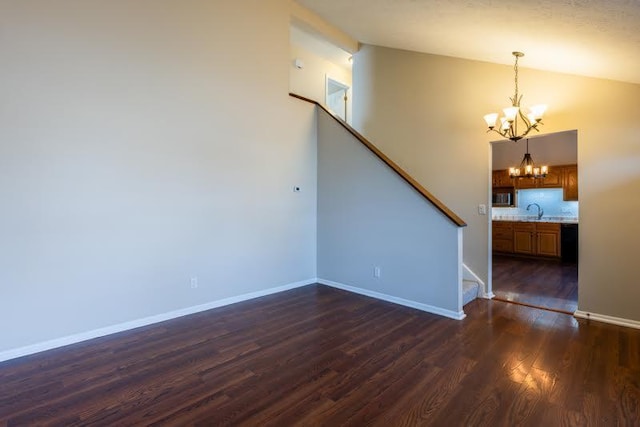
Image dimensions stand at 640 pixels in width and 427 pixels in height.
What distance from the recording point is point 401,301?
3.72 meters

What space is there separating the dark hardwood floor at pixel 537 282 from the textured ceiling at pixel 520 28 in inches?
102

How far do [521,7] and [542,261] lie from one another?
587cm

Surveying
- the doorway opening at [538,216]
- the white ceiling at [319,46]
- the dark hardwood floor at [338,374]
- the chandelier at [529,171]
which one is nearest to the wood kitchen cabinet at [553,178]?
the doorway opening at [538,216]

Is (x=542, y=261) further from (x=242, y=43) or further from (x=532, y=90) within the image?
(x=242, y=43)

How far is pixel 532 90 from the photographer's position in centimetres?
357

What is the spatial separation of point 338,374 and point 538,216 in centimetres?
701

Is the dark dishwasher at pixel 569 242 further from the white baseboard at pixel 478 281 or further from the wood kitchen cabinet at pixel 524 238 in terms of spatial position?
the white baseboard at pixel 478 281

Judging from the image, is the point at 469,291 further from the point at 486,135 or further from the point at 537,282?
the point at 486,135

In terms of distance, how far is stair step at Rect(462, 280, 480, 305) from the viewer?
147 inches

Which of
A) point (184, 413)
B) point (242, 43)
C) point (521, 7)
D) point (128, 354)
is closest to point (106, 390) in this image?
point (128, 354)

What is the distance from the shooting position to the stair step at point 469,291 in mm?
3746

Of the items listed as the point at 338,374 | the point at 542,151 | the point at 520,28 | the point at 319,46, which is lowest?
the point at 338,374

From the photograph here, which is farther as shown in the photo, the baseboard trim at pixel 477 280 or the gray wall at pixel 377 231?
the baseboard trim at pixel 477 280

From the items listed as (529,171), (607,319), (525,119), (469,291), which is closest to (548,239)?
(529,171)
